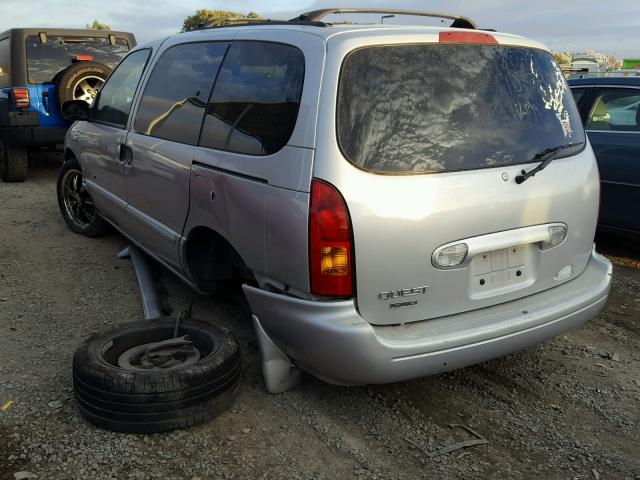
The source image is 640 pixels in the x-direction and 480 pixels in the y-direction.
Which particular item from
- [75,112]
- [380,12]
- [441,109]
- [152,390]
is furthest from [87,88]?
[441,109]

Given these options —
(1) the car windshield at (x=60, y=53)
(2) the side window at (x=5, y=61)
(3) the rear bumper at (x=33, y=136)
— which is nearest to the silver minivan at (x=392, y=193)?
(3) the rear bumper at (x=33, y=136)

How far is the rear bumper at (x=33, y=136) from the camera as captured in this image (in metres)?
8.10

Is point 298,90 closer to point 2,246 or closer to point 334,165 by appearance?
point 334,165

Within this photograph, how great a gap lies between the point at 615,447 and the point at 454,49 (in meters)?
1.92

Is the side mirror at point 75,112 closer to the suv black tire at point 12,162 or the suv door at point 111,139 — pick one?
the suv door at point 111,139

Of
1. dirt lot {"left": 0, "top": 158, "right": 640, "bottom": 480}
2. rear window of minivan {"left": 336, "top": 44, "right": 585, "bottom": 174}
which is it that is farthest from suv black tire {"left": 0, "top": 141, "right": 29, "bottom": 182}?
rear window of minivan {"left": 336, "top": 44, "right": 585, "bottom": 174}

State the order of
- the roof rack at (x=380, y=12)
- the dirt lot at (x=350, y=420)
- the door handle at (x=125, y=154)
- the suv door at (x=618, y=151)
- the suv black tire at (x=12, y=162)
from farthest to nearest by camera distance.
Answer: the suv black tire at (x=12, y=162)
the suv door at (x=618, y=151)
the door handle at (x=125, y=154)
the roof rack at (x=380, y=12)
the dirt lot at (x=350, y=420)

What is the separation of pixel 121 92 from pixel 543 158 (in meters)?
3.09

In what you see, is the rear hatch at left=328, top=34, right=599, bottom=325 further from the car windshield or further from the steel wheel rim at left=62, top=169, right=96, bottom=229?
the car windshield

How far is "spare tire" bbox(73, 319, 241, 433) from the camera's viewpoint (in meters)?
2.65

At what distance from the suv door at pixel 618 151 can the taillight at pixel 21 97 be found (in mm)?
6744

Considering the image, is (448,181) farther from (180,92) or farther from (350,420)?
(180,92)

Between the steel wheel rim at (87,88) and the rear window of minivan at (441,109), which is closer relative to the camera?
the rear window of minivan at (441,109)

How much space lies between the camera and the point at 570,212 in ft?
9.80
